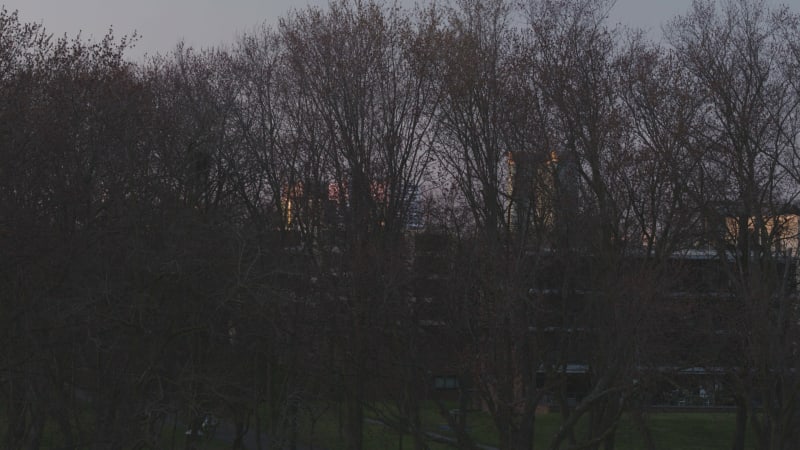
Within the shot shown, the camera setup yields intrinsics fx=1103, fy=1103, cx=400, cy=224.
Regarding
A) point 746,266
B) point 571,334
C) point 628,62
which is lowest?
point 571,334

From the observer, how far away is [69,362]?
27.1m

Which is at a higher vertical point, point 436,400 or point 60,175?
point 60,175

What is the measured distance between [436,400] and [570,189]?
718cm

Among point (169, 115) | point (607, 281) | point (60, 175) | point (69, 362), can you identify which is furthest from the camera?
point (169, 115)

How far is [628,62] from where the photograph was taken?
105 ft

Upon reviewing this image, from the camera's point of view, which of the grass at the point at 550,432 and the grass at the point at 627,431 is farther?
the grass at the point at 627,431

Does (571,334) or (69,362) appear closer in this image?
(69,362)

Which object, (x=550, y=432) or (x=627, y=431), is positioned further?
(x=550, y=432)

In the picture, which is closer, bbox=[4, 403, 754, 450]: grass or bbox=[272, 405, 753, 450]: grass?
bbox=[4, 403, 754, 450]: grass

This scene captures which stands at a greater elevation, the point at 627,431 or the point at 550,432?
the point at 627,431

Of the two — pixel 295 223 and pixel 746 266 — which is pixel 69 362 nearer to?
pixel 295 223

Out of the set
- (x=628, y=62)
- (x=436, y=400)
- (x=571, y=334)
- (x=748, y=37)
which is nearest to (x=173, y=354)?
(x=436, y=400)

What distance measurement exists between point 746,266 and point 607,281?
6178mm

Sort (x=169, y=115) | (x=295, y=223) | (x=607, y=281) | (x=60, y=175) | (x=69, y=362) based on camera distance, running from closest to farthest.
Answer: (x=60, y=175) < (x=69, y=362) < (x=607, y=281) < (x=169, y=115) < (x=295, y=223)
